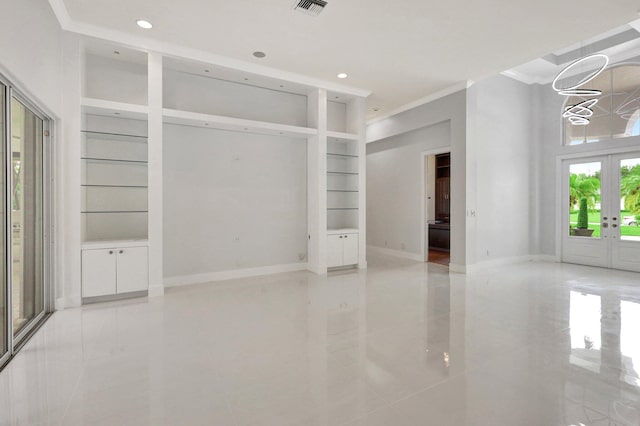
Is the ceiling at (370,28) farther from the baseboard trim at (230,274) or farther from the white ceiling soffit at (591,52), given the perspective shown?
the baseboard trim at (230,274)

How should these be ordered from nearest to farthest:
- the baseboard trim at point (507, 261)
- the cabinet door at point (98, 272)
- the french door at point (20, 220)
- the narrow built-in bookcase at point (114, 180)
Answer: the french door at point (20, 220) → the cabinet door at point (98, 272) → the narrow built-in bookcase at point (114, 180) → the baseboard trim at point (507, 261)

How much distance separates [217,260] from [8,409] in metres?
3.49

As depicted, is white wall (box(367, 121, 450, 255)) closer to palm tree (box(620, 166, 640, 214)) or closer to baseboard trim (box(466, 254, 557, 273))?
baseboard trim (box(466, 254, 557, 273))

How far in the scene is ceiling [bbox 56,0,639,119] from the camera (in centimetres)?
359

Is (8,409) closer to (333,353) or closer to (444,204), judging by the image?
(333,353)

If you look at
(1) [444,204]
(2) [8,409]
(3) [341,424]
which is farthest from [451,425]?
(1) [444,204]

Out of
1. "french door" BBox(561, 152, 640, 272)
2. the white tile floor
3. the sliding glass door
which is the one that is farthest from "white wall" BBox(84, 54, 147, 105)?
"french door" BBox(561, 152, 640, 272)

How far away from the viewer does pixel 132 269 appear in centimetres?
430

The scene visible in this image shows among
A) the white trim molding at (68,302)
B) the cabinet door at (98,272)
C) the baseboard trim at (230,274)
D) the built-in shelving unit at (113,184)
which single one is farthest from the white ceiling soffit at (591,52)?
the white trim molding at (68,302)

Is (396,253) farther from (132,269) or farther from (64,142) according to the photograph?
(64,142)

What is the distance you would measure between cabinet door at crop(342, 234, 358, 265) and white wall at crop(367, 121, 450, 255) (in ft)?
6.20

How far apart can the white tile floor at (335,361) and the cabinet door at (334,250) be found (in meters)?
1.52

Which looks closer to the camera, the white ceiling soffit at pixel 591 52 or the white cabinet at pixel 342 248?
the white ceiling soffit at pixel 591 52

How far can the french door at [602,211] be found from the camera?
19.8 feet
